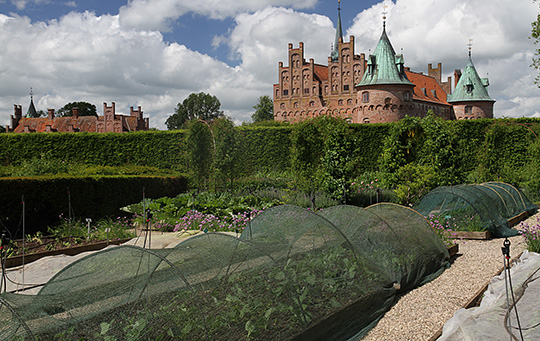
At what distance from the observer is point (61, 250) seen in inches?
283

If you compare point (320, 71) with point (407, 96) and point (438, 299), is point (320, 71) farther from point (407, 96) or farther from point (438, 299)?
point (438, 299)

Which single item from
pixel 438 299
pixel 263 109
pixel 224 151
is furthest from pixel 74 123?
pixel 438 299

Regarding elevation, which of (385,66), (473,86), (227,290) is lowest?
(227,290)

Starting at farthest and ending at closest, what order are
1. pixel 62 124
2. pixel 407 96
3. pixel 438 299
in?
pixel 62 124
pixel 407 96
pixel 438 299

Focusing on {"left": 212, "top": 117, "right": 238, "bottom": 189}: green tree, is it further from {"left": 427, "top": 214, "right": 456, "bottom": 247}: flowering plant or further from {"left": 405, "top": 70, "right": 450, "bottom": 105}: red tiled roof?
{"left": 405, "top": 70, "right": 450, "bottom": 105}: red tiled roof

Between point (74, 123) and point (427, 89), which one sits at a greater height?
point (427, 89)

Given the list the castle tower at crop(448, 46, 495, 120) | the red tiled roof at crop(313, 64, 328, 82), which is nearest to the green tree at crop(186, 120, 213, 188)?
the castle tower at crop(448, 46, 495, 120)

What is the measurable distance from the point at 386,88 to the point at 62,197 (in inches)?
1314

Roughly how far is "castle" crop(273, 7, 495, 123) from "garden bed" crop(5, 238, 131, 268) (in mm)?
33344

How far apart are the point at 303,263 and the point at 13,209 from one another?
7.02m

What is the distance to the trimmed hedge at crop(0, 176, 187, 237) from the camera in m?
8.49

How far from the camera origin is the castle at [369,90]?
38.3m

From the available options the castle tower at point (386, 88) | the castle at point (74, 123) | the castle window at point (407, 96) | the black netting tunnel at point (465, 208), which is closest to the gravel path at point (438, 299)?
the black netting tunnel at point (465, 208)

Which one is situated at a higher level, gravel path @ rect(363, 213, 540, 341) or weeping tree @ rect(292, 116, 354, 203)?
weeping tree @ rect(292, 116, 354, 203)
